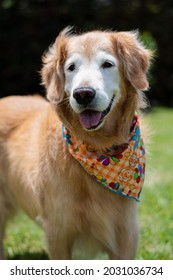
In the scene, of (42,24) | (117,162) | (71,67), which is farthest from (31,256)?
(42,24)

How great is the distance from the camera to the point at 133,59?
3627 millimetres

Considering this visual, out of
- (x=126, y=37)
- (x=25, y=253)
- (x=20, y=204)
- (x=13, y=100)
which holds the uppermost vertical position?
(x=126, y=37)

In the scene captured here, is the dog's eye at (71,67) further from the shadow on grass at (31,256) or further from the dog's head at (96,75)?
the shadow on grass at (31,256)

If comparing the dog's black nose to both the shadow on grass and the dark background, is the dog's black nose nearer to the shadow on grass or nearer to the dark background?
the shadow on grass

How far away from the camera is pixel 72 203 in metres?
3.66

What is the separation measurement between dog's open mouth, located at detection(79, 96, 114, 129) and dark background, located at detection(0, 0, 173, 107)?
38.8 ft

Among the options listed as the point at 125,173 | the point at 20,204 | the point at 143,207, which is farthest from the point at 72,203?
the point at 143,207

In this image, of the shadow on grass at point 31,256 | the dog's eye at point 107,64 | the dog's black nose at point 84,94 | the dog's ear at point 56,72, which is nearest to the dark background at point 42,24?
the shadow on grass at point 31,256

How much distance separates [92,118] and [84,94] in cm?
25

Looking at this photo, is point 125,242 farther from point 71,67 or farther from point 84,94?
point 71,67

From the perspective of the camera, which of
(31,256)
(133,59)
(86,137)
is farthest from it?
(31,256)

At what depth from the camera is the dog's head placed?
3.34 m
